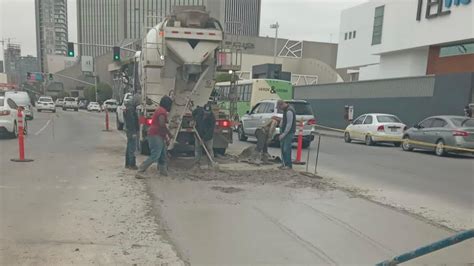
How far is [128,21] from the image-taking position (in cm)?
4512

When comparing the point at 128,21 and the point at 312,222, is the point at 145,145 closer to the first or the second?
the point at 312,222

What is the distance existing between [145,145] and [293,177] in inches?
199

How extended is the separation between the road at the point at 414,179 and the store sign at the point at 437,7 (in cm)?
1677

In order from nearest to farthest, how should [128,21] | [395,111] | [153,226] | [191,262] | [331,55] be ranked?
[191,262] → [153,226] → [395,111] → [128,21] → [331,55]

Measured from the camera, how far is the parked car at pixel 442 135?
15.4m

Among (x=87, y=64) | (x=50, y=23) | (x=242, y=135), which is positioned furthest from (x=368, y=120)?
(x=87, y=64)

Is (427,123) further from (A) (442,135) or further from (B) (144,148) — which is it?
(B) (144,148)

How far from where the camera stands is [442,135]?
1600 centimetres

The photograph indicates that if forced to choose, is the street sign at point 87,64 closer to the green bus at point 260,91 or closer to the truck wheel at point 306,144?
the green bus at point 260,91

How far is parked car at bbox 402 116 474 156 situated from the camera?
1536 cm

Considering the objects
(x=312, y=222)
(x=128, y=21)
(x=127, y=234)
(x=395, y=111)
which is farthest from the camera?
(x=128, y=21)

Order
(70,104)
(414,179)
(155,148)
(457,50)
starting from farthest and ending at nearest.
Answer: (70,104) → (457,50) → (414,179) → (155,148)

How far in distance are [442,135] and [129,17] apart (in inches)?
1382

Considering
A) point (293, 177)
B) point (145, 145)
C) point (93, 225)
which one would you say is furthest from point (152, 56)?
point (93, 225)
